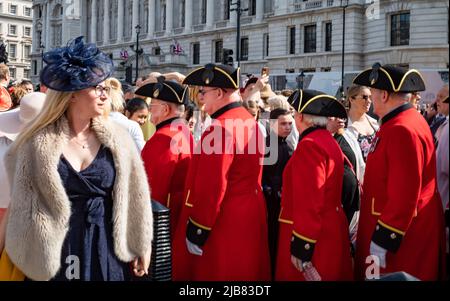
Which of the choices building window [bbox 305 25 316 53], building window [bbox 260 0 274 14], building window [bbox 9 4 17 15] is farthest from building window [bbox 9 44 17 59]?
building window [bbox 305 25 316 53]

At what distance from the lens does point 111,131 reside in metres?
3.53

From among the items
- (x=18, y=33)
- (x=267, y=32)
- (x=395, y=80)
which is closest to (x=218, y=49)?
(x=267, y=32)

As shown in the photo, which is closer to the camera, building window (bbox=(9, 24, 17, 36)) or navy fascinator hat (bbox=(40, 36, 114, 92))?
navy fascinator hat (bbox=(40, 36, 114, 92))

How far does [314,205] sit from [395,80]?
114 centimetres

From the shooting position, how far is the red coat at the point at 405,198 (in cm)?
412

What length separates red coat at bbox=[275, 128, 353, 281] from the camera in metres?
4.40

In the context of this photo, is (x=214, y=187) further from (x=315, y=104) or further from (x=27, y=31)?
(x=27, y=31)

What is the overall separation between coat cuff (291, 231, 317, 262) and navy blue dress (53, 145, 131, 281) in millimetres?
1516

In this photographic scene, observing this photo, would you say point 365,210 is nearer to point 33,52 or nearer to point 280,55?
point 280,55

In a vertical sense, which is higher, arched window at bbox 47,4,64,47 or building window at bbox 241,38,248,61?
arched window at bbox 47,4,64,47

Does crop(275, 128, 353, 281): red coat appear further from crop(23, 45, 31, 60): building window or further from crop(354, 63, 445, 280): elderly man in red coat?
crop(23, 45, 31, 60): building window

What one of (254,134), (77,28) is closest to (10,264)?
(254,134)

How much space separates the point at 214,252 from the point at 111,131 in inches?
66.3

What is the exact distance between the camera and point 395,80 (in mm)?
4465
